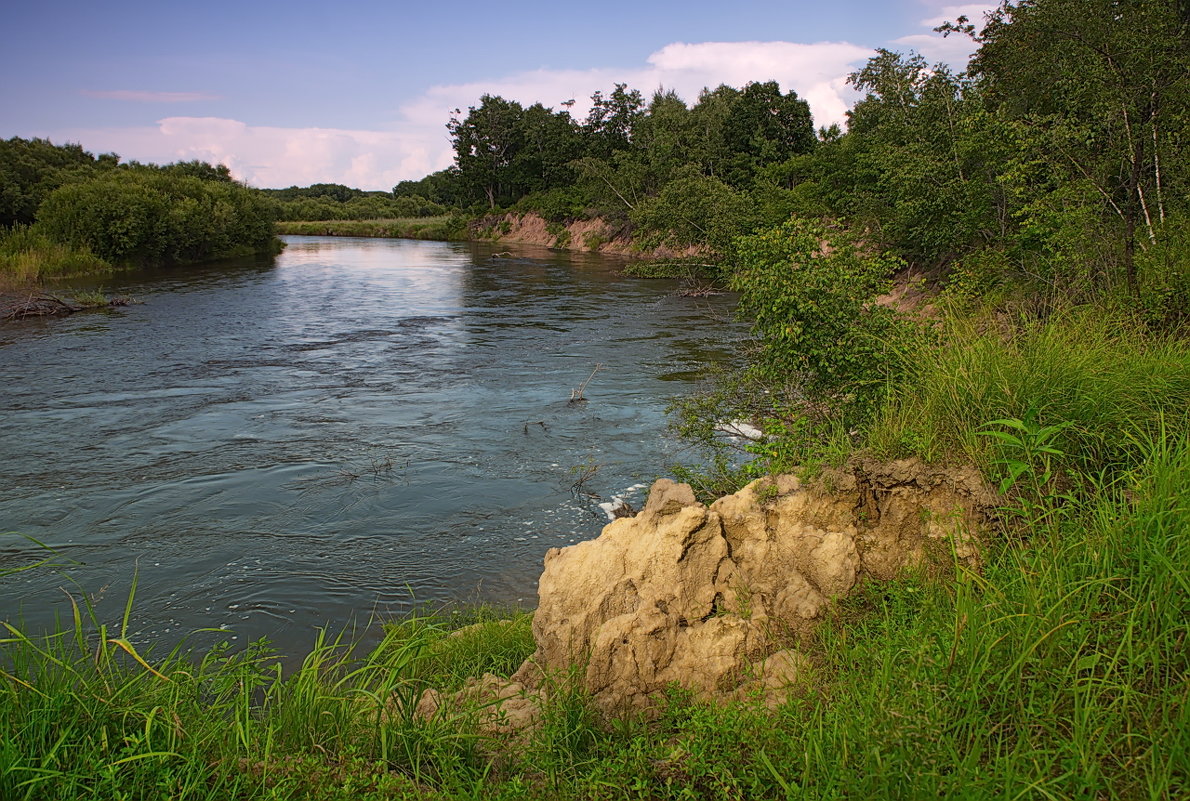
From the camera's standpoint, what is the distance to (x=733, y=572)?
4.83 m

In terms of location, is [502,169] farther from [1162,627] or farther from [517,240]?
[1162,627]

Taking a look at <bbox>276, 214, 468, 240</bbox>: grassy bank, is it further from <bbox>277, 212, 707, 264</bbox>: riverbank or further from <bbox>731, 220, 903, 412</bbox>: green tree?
<bbox>731, 220, 903, 412</bbox>: green tree

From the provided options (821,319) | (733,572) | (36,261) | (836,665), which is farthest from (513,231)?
(836,665)

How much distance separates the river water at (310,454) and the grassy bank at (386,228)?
168 ft

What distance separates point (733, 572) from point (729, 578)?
5cm

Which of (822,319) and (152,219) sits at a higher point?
(152,219)

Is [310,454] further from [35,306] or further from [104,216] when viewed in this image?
[104,216]

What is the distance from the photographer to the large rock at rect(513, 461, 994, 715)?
4.28 meters

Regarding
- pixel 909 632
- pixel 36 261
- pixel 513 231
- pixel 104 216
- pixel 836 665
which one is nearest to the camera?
pixel 909 632

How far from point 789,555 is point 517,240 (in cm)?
6216

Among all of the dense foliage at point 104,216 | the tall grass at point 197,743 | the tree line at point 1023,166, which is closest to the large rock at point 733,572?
the tall grass at point 197,743

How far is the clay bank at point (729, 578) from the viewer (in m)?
4.22

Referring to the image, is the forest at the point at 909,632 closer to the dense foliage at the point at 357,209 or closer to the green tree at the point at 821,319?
the green tree at the point at 821,319

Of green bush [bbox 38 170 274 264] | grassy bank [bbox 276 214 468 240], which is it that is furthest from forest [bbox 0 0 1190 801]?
grassy bank [bbox 276 214 468 240]
